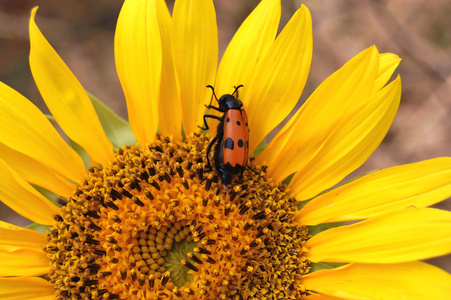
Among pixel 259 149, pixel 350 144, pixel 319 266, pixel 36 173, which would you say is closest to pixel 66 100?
pixel 36 173

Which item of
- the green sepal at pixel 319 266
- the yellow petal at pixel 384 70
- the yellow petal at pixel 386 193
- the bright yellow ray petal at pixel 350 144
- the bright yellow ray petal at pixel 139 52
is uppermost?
the yellow petal at pixel 384 70

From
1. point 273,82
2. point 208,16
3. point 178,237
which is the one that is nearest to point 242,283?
point 178,237

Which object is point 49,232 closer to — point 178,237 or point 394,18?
point 178,237

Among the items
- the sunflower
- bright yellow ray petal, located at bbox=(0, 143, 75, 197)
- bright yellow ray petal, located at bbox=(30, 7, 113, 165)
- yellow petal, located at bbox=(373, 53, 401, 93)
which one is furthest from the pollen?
yellow petal, located at bbox=(373, 53, 401, 93)

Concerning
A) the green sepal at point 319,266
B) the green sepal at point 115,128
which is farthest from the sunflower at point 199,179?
the green sepal at point 115,128

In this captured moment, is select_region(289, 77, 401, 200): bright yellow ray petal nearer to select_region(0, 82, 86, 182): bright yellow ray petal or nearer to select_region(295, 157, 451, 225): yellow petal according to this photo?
select_region(295, 157, 451, 225): yellow petal

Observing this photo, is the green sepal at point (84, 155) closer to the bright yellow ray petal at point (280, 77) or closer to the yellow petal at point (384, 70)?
the bright yellow ray petal at point (280, 77)
